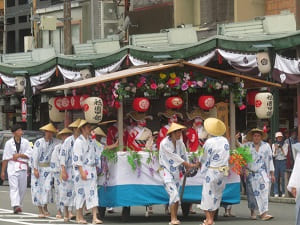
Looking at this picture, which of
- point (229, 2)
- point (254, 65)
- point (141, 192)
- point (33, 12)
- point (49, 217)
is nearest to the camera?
point (141, 192)

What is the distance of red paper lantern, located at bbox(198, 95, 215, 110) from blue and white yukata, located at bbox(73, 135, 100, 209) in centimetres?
257

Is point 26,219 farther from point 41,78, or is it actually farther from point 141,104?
point 41,78

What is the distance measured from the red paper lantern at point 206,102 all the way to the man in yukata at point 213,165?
2.33 metres

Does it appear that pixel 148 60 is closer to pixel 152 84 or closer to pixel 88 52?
pixel 88 52

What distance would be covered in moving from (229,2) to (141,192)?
1852cm

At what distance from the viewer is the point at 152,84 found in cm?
1836

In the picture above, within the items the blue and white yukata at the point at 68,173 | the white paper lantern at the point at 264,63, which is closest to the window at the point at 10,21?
the white paper lantern at the point at 264,63

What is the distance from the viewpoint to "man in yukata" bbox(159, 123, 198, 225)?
16.8 metres

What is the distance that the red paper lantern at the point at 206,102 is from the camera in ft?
61.3

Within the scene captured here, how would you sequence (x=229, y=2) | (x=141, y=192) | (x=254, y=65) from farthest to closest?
1. (x=229, y=2)
2. (x=254, y=65)
3. (x=141, y=192)

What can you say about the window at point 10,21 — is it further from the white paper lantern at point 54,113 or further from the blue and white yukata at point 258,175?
the blue and white yukata at point 258,175

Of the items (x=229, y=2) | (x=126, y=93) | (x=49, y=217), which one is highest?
(x=229, y=2)

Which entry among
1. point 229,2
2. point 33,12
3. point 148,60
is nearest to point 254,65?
point 148,60

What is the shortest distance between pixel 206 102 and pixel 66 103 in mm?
2978
